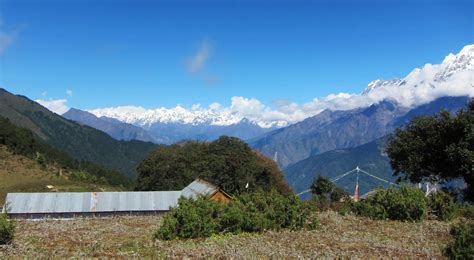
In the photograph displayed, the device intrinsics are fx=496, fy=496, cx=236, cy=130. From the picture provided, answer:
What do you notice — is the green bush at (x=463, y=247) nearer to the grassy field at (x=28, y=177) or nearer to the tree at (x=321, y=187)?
the tree at (x=321, y=187)

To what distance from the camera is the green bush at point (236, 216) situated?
24.9 metres

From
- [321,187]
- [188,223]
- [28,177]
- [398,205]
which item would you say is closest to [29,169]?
[28,177]

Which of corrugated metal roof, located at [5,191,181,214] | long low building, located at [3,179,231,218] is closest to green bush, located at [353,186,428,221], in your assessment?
long low building, located at [3,179,231,218]

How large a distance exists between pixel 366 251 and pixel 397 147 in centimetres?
2420

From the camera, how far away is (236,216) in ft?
84.4

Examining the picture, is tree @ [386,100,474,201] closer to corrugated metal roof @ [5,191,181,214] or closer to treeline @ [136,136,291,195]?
corrugated metal roof @ [5,191,181,214]

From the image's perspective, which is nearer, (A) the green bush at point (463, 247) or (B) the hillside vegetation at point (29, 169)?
(A) the green bush at point (463, 247)

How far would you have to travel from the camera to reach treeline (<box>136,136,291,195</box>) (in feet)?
292

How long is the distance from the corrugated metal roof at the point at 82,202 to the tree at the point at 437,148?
77.1ft

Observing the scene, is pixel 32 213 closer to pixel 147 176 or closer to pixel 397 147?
pixel 397 147

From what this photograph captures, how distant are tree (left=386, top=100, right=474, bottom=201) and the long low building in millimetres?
19482

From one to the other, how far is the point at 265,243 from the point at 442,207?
1643 centimetres

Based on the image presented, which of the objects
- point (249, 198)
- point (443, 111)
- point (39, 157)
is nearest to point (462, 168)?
point (443, 111)

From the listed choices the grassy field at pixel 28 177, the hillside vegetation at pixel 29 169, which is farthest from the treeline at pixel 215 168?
the hillside vegetation at pixel 29 169
